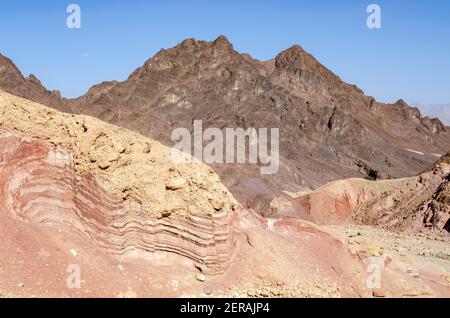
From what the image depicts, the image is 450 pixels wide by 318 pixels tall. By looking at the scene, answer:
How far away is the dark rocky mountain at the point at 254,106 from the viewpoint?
69.1 metres

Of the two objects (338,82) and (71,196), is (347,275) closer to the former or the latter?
(71,196)

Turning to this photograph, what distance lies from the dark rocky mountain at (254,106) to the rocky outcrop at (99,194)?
156 ft

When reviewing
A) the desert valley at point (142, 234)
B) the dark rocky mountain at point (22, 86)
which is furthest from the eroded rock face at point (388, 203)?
the dark rocky mountain at point (22, 86)

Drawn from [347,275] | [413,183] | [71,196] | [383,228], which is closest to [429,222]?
[383,228]

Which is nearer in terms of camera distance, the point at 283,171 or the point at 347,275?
the point at 347,275

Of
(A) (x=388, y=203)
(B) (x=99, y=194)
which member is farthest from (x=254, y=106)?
(B) (x=99, y=194)

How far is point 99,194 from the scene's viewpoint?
12203 millimetres

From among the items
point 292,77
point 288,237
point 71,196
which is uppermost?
point 292,77

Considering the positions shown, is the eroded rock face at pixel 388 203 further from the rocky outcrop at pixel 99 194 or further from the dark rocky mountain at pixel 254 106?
the rocky outcrop at pixel 99 194

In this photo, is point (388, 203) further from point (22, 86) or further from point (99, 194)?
point (22, 86)

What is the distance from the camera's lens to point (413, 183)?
118 ft

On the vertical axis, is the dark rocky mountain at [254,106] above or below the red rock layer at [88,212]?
above

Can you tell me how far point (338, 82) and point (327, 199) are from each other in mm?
70579
